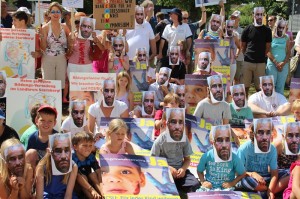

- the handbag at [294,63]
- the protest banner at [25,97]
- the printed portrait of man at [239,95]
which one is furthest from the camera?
the handbag at [294,63]

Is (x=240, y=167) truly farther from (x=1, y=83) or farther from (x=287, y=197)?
(x=1, y=83)

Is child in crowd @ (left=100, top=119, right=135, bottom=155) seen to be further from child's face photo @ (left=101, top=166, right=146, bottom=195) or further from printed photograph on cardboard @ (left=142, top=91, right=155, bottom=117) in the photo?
printed photograph on cardboard @ (left=142, top=91, right=155, bottom=117)

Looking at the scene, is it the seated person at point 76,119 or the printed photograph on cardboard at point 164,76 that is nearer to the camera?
the seated person at point 76,119

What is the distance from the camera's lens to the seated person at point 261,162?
219 inches

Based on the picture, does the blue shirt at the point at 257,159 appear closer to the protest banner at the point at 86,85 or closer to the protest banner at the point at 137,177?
the protest banner at the point at 137,177

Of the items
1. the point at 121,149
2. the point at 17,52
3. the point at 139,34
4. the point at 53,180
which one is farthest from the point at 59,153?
the point at 139,34

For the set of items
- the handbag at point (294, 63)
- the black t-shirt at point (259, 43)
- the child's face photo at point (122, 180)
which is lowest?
the child's face photo at point (122, 180)

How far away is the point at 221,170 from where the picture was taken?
18.2 ft

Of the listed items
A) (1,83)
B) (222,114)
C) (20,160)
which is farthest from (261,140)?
(1,83)

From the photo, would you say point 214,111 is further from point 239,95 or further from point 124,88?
point 124,88

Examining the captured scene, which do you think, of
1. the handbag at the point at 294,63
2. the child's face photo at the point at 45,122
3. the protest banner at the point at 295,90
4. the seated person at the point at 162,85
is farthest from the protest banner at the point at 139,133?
the handbag at the point at 294,63

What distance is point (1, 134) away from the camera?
217 inches

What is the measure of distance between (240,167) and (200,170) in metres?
0.39

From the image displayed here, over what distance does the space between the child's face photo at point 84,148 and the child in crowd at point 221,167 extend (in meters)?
1.13
